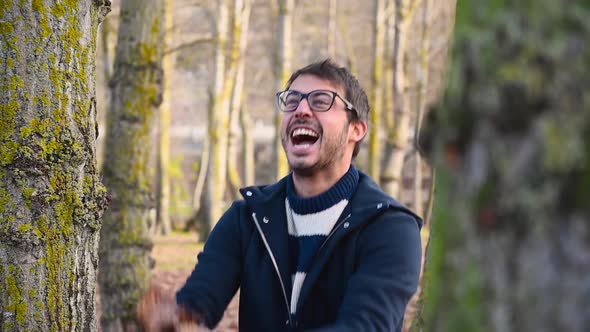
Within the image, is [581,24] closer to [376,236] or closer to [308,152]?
[376,236]

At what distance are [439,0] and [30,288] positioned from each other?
22.9 m

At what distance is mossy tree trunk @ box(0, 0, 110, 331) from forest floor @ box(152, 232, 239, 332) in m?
4.00

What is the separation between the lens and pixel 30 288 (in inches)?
134

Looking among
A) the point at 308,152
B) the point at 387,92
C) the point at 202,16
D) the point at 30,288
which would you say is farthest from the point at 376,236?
the point at 202,16

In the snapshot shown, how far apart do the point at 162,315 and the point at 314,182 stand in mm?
902

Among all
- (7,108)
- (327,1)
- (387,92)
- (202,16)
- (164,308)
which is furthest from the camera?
(327,1)

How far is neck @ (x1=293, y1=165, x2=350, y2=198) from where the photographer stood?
346 centimetres

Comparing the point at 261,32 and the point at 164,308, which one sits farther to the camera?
the point at 261,32

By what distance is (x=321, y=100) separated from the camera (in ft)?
11.6

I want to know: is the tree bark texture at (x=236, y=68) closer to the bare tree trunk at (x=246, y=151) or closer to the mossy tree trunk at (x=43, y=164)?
the bare tree trunk at (x=246, y=151)

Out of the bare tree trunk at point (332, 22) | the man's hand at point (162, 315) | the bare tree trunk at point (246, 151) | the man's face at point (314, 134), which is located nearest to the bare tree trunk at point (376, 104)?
the bare tree trunk at point (332, 22)

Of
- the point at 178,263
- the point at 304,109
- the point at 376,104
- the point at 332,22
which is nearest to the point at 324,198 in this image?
the point at 304,109

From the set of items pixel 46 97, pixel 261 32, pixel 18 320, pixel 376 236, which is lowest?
pixel 18 320

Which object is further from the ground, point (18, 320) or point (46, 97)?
point (46, 97)
